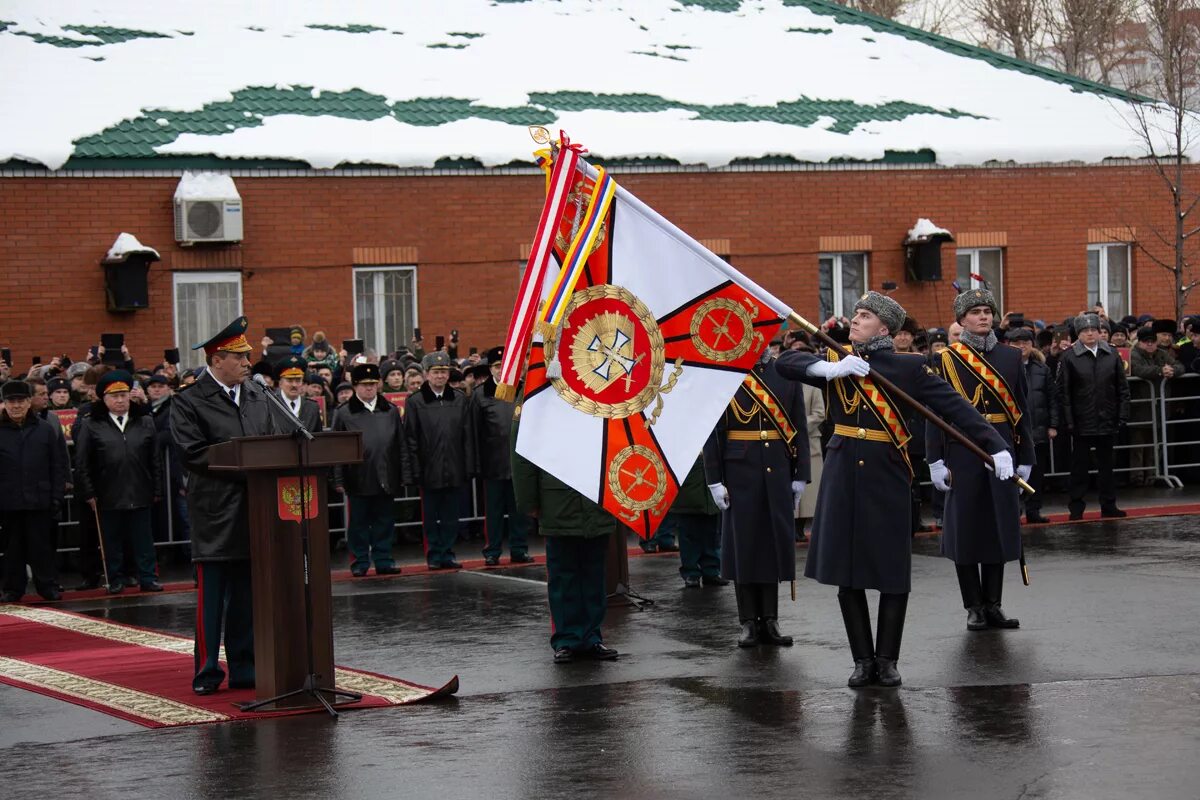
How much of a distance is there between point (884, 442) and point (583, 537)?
2141mm

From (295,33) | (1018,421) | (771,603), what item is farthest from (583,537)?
(295,33)

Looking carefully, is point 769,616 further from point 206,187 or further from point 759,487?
point 206,187

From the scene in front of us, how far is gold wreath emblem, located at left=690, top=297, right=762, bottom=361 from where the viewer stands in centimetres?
1000

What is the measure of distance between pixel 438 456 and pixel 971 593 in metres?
6.39

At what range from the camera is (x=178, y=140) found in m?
22.6

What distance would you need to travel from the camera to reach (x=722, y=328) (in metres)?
10.0

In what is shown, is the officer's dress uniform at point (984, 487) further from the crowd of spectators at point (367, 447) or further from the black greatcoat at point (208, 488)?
the black greatcoat at point (208, 488)

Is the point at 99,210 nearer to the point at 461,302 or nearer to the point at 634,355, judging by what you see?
the point at 461,302

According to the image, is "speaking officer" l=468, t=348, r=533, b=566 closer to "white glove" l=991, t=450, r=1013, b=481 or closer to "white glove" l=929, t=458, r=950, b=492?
"white glove" l=929, t=458, r=950, b=492

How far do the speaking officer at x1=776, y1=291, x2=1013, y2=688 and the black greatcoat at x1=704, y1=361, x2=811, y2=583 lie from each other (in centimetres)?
140

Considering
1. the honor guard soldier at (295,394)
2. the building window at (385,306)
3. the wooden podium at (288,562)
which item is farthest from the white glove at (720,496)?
the building window at (385,306)

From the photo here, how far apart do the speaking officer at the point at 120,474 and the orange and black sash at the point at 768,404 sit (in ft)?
20.5

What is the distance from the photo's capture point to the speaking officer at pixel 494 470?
643 inches

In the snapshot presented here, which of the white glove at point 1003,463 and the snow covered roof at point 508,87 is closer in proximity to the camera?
the white glove at point 1003,463
